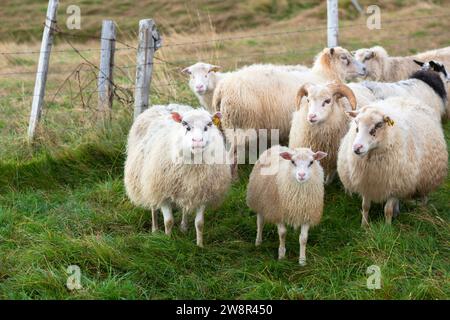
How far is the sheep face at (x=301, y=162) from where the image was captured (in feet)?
16.1

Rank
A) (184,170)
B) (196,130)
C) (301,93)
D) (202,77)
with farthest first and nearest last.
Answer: (202,77) < (301,93) < (184,170) < (196,130)

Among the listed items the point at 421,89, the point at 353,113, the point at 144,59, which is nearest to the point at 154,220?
the point at 353,113

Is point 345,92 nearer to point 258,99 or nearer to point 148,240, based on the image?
point 258,99

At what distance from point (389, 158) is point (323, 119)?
80 centimetres

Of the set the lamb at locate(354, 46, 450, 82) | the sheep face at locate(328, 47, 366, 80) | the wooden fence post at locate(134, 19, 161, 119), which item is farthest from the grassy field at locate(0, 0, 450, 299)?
the sheep face at locate(328, 47, 366, 80)

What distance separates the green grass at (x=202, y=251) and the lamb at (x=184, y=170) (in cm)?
27

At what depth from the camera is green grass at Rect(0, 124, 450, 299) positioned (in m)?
4.29

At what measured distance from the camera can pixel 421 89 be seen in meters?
7.46

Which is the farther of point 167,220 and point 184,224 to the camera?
point 184,224

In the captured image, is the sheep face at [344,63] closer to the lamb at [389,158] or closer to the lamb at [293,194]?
the lamb at [389,158]

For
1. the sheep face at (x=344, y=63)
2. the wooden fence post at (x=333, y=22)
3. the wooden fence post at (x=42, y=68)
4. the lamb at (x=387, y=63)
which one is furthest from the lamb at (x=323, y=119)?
the lamb at (x=387, y=63)

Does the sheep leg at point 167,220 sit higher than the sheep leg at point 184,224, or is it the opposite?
the sheep leg at point 167,220
